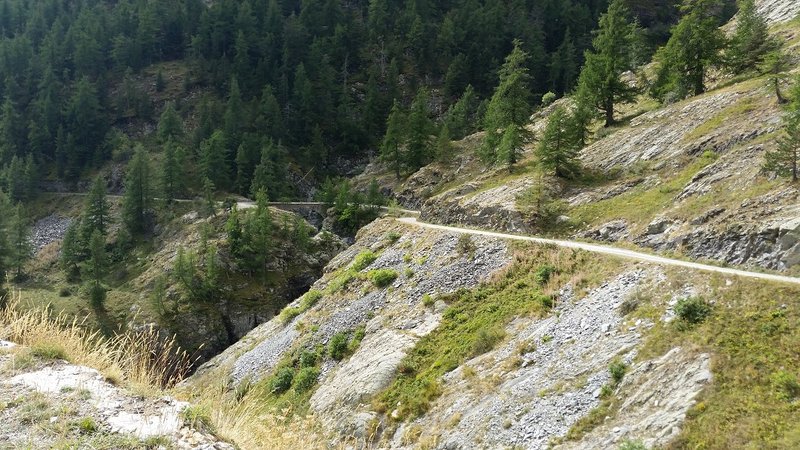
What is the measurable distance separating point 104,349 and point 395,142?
7458cm

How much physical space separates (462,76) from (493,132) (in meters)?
58.3

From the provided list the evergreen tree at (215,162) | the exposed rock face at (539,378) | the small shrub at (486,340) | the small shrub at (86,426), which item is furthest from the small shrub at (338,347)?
the evergreen tree at (215,162)

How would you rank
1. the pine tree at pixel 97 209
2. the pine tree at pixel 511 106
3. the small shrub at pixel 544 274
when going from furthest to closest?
the pine tree at pixel 97 209 → the pine tree at pixel 511 106 → the small shrub at pixel 544 274

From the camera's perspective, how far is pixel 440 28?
121 meters

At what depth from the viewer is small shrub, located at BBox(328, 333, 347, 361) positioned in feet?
93.9

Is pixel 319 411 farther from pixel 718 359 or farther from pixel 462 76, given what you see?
pixel 462 76

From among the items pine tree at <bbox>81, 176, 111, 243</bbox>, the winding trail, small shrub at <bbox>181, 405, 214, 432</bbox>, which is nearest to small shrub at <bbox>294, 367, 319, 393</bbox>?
the winding trail

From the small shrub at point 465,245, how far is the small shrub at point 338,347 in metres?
9.62

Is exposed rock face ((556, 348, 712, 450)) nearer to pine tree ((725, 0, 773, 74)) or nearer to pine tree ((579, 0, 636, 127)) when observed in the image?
pine tree ((579, 0, 636, 127))

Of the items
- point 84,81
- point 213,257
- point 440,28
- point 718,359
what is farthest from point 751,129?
point 84,81

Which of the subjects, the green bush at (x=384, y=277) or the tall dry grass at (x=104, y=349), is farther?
the green bush at (x=384, y=277)

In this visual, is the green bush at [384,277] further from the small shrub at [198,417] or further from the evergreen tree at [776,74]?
the evergreen tree at [776,74]

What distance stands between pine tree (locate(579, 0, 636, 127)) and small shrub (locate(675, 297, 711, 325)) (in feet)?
115

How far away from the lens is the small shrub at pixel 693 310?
15516 millimetres
